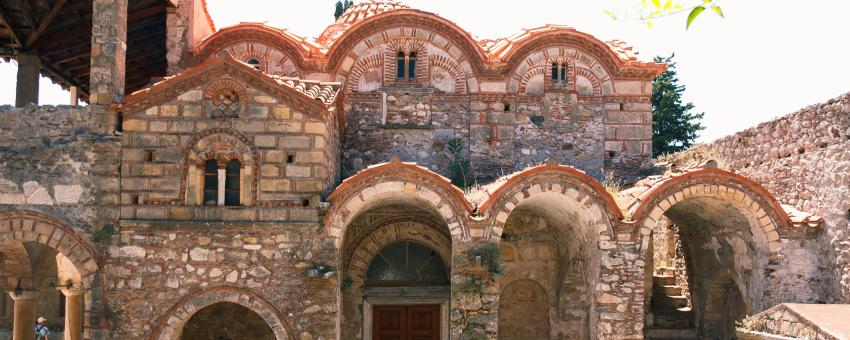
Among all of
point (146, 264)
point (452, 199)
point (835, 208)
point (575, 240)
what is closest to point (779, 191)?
point (835, 208)

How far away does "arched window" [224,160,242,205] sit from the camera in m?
11.0

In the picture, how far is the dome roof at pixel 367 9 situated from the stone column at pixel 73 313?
787 cm

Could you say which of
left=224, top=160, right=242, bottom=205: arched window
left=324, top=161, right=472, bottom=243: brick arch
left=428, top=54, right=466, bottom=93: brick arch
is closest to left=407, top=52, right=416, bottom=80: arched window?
left=428, top=54, right=466, bottom=93: brick arch

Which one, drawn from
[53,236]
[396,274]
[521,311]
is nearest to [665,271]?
[521,311]

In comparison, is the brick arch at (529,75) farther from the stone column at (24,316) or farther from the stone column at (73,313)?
the stone column at (24,316)

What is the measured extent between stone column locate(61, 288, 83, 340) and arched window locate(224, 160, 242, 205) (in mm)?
5445

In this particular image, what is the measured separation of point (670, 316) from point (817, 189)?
4.40 m

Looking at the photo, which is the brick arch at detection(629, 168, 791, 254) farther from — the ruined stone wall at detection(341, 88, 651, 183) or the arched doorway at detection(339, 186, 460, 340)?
the arched doorway at detection(339, 186, 460, 340)

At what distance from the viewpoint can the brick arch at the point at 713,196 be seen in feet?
37.1

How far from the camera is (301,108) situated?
11.0 meters

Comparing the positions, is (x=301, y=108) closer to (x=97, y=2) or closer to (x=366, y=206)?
(x=366, y=206)

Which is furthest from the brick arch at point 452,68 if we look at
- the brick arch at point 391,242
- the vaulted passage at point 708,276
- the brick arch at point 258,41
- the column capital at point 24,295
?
the column capital at point 24,295

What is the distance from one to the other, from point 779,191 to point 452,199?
6224 mm

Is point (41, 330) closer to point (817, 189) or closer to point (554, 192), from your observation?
point (554, 192)
